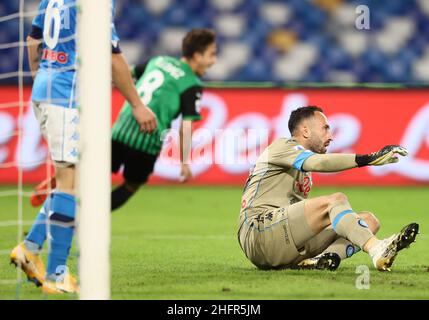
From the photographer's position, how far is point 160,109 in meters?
7.38

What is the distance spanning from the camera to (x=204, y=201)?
381 inches

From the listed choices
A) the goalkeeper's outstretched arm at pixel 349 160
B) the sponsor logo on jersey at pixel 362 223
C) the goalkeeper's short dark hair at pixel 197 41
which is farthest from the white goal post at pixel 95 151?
the goalkeeper's short dark hair at pixel 197 41

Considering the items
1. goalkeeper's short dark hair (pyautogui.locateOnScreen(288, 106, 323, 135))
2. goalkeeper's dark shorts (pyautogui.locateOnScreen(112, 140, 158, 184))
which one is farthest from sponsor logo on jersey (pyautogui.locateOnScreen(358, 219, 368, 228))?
goalkeeper's dark shorts (pyautogui.locateOnScreen(112, 140, 158, 184))

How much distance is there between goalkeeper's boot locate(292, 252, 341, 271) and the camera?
17.3 feet

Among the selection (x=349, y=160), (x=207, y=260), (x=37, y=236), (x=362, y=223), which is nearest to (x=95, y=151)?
(x=37, y=236)

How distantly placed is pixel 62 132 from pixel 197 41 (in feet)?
9.18

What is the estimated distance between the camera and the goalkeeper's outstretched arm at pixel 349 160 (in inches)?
175

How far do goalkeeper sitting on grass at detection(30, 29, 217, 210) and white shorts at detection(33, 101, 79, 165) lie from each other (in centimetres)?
250

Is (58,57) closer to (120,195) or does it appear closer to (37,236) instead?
(37,236)

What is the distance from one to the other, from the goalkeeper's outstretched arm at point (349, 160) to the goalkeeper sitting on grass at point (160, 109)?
2.49m

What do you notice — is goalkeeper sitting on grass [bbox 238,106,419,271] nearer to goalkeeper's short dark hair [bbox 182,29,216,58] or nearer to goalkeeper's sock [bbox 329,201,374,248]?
goalkeeper's sock [bbox 329,201,374,248]

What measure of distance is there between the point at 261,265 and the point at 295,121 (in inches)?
31.0

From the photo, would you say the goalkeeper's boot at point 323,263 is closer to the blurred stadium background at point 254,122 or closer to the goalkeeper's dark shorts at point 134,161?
the blurred stadium background at point 254,122
